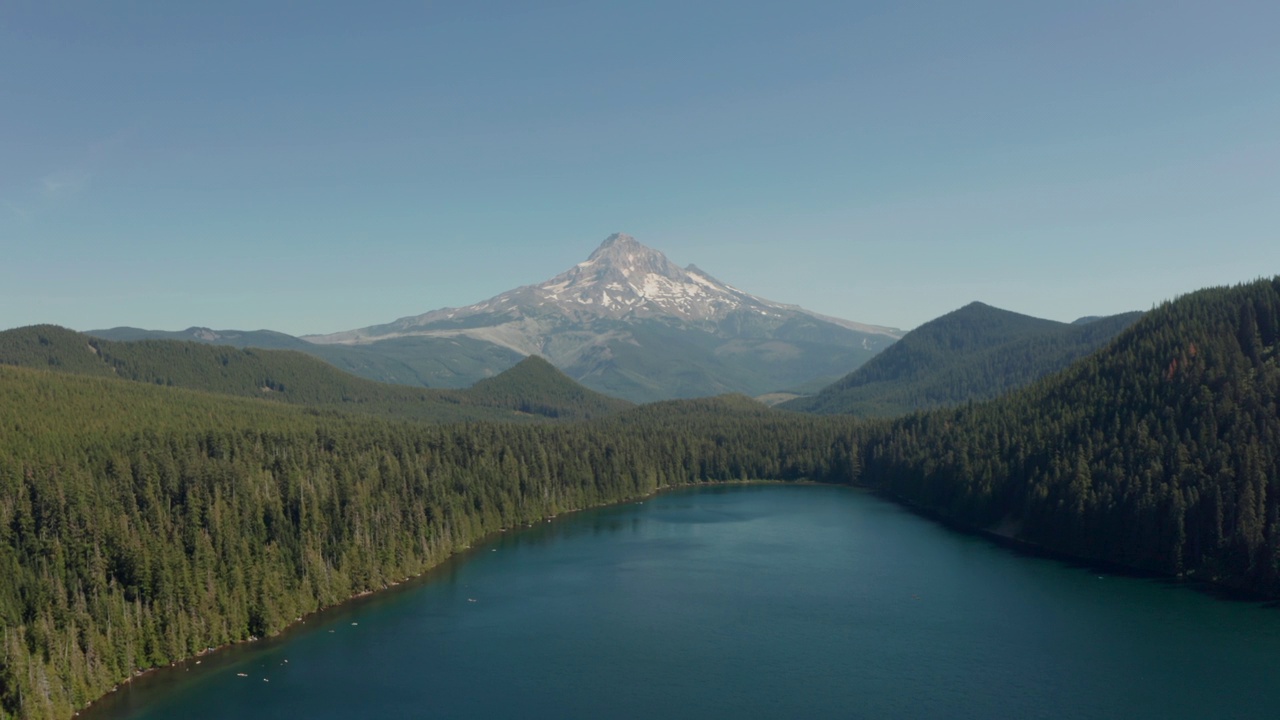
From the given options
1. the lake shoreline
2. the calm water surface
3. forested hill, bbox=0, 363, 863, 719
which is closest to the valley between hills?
forested hill, bbox=0, 363, 863, 719

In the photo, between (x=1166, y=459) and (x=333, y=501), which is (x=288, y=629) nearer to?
(x=333, y=501)

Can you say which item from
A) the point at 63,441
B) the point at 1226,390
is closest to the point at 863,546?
the point at 1226,390

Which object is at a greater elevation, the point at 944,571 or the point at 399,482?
the point at 399,482

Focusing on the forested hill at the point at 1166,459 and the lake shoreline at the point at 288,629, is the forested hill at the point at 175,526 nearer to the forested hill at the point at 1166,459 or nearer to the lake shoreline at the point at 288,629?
the lake shoreline at the point at 288,629

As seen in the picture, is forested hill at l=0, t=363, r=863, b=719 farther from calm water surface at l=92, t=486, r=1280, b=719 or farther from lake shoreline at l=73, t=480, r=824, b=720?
calm water surface at l=92, t=486, r=1280, b=719

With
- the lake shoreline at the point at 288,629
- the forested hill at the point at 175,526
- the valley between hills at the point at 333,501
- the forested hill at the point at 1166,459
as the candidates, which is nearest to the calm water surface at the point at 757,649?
the lake shoreline at the point at 288,629

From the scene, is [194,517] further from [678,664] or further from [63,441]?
[678,664]
